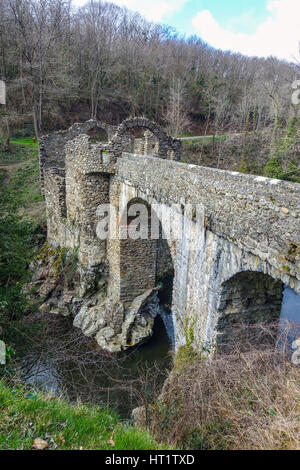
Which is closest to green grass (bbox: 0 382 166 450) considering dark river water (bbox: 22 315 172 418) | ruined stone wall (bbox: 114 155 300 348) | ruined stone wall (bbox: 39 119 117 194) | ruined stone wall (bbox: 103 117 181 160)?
ruined stone wall (bbox: 114 155 300 348)

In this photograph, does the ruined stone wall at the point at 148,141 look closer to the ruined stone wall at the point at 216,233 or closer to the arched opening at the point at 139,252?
the arched opening at the point at 139,252

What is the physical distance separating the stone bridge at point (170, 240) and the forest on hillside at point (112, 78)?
34.5ft

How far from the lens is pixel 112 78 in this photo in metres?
30.7

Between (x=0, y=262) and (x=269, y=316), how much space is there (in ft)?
19.4

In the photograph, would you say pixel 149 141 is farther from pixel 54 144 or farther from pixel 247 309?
pixel 247 309

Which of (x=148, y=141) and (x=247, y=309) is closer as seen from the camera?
(x=247, y=309)

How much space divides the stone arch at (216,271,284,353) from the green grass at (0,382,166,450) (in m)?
2.94

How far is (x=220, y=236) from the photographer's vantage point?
A: 17.9 feet

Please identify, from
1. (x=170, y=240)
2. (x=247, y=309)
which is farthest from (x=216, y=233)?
(x=170, y=240)

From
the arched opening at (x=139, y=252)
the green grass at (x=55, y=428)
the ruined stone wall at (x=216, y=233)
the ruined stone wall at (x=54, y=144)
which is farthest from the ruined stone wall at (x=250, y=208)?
the ruined stone wall at (x=54, y=144)

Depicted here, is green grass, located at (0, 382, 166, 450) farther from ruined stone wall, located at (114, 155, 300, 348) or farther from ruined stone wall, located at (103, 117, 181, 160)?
ruined stone wall, located at (103, 117, 181, 160)

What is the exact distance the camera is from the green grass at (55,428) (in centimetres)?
304

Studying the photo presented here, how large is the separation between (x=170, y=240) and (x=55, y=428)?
4.91m

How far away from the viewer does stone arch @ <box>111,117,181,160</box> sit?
1111 cm
